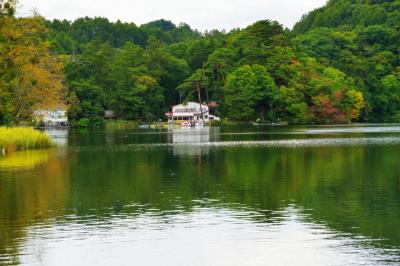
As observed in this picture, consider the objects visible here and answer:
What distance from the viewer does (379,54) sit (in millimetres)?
165375

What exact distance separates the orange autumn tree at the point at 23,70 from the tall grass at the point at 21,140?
5020 millimetres

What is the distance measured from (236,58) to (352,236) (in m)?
130

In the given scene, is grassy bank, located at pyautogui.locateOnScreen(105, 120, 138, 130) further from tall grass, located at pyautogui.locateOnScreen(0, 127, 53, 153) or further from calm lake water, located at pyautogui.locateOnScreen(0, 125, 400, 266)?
calm lake water, located at pyautogui.locateOnScreen(0, 125, 400, 266)

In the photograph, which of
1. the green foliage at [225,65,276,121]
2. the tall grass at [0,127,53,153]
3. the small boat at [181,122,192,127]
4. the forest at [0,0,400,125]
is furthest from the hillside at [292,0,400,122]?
the tall grass at [0,127,53,153]

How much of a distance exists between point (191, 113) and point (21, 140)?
9512cm

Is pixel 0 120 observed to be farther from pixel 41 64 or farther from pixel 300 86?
pixel 300 86

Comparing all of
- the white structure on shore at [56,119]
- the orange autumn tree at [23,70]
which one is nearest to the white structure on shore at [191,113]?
the white structure on shore at [56,119]

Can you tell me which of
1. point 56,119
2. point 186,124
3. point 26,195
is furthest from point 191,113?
point 26,195

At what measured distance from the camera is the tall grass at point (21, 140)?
54.6m

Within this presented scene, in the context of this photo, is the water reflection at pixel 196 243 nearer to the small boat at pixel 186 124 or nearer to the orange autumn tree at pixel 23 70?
the orange autumn tree at pixel 23 70

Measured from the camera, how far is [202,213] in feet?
79.1

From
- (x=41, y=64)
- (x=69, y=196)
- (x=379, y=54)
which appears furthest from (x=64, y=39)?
(x=69, y=196)

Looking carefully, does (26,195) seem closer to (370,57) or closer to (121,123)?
(121,123)

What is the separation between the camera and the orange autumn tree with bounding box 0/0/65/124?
62375 millimetres
